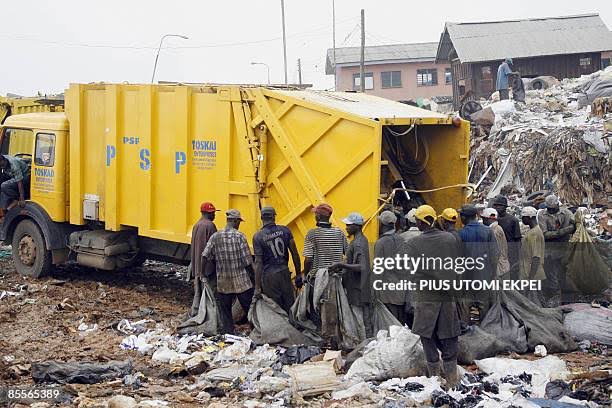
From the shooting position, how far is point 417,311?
21.0 ft

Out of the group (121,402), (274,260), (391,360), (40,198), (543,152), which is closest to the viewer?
(121,402)

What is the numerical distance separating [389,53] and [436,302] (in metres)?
42.4

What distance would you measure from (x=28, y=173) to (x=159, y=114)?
2.55m

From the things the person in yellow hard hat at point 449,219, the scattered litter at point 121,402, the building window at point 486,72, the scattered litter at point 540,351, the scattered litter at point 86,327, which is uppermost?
the building window at point 486,72

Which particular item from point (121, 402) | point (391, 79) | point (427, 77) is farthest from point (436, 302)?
point (427, 77)

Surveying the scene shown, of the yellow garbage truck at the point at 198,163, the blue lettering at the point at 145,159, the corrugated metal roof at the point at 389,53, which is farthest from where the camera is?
the corrugated metal roof at the point at 389,53

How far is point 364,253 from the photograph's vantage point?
734 cm

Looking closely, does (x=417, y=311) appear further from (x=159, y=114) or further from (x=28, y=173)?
(x=28, y=173)

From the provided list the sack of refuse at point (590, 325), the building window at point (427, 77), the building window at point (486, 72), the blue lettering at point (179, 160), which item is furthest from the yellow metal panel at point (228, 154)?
the building window at point (427, 77)

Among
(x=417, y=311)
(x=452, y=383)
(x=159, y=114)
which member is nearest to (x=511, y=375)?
(x=452, y=383)

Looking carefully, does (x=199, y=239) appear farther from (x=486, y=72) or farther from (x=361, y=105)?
(x=486, y=72)

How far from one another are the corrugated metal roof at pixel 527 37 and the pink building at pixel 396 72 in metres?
13.8

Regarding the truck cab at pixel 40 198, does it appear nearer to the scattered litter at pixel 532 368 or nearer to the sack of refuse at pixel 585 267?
the scattered litter at pixel 532 368

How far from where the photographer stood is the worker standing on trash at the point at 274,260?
25.7 ft
